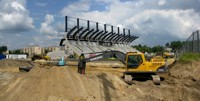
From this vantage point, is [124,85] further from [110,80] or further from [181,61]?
[181,61]

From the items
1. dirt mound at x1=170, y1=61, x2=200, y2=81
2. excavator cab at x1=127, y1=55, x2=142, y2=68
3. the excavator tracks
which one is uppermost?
excavator cab at x1=127, y1=55, x2=142, y2=68

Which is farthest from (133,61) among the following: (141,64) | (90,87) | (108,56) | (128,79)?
(90,87)

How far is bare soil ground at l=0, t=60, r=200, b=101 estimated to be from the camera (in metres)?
15.4

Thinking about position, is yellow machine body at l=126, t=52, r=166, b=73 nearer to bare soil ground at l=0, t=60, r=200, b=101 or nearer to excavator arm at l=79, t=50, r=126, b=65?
bare soil ground at l=0, t=60, r=200, b=101

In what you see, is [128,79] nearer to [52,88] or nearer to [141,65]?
[141,65]

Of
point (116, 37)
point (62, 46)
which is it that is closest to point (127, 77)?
point (62, 46)

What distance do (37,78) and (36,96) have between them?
73.2 inches

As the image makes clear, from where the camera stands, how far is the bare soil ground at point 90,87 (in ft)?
50.4

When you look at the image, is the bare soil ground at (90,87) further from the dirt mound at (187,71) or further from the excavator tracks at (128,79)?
the excavator tracks at (128,79)

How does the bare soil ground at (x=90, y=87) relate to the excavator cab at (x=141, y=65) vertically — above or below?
below

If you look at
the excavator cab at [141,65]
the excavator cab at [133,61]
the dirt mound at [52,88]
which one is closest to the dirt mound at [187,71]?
the excavator cab at [141,65]

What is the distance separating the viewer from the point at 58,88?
51.5ft

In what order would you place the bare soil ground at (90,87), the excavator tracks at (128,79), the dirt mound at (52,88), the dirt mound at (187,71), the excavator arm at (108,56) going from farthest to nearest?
the dirt mound at (187,71) → the excavator arm at (108,56) → the excavator tracks at (128,79) → the bare soil ground at (90,87) → the dirt mound at (52,88)

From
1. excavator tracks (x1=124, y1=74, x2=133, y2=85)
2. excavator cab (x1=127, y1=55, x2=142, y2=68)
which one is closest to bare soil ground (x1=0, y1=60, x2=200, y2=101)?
excavator tracks (x1=124, y1=74, x2=133, y2=85)
